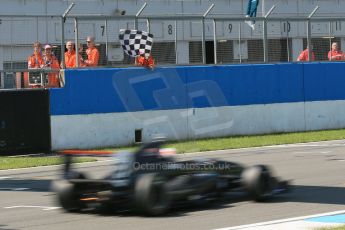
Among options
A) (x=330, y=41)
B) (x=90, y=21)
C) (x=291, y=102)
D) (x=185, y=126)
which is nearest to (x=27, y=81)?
(x=90, y=21)

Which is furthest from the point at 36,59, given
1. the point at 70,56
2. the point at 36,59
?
the point at 70,56

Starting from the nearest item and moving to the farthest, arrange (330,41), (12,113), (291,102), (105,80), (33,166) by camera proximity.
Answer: (33,166), (12,113), (105,80), (291,102), (330,41)

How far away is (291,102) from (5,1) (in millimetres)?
12720

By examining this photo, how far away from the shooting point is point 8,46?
21.3 m

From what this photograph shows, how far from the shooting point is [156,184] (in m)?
9.99

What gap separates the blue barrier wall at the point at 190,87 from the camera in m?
21.6

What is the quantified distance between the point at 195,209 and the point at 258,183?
3.04 feet

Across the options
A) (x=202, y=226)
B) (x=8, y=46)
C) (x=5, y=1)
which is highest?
(x=5, y=1)

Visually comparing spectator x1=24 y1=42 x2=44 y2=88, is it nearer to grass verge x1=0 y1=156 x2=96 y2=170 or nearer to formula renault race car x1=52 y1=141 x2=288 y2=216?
grass verge x1=0 y1=156 x2=96 y2=170

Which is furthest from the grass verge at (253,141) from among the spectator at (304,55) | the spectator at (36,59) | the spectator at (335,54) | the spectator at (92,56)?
the spectator at (36,59)

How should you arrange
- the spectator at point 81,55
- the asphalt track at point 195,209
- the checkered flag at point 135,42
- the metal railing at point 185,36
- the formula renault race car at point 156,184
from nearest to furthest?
the asphalt track at point 195,209 → the formula renault race car at point 156,184 → the metal railing at point 185,36 → the spectator at point 81,55 → the checkered flag at point 135,42

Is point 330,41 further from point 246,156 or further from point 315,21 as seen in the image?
point 246,156

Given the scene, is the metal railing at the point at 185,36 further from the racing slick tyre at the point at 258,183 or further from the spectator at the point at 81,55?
the racing slick tyre at the point at 258,183

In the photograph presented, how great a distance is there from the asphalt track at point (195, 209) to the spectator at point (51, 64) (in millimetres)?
4605
